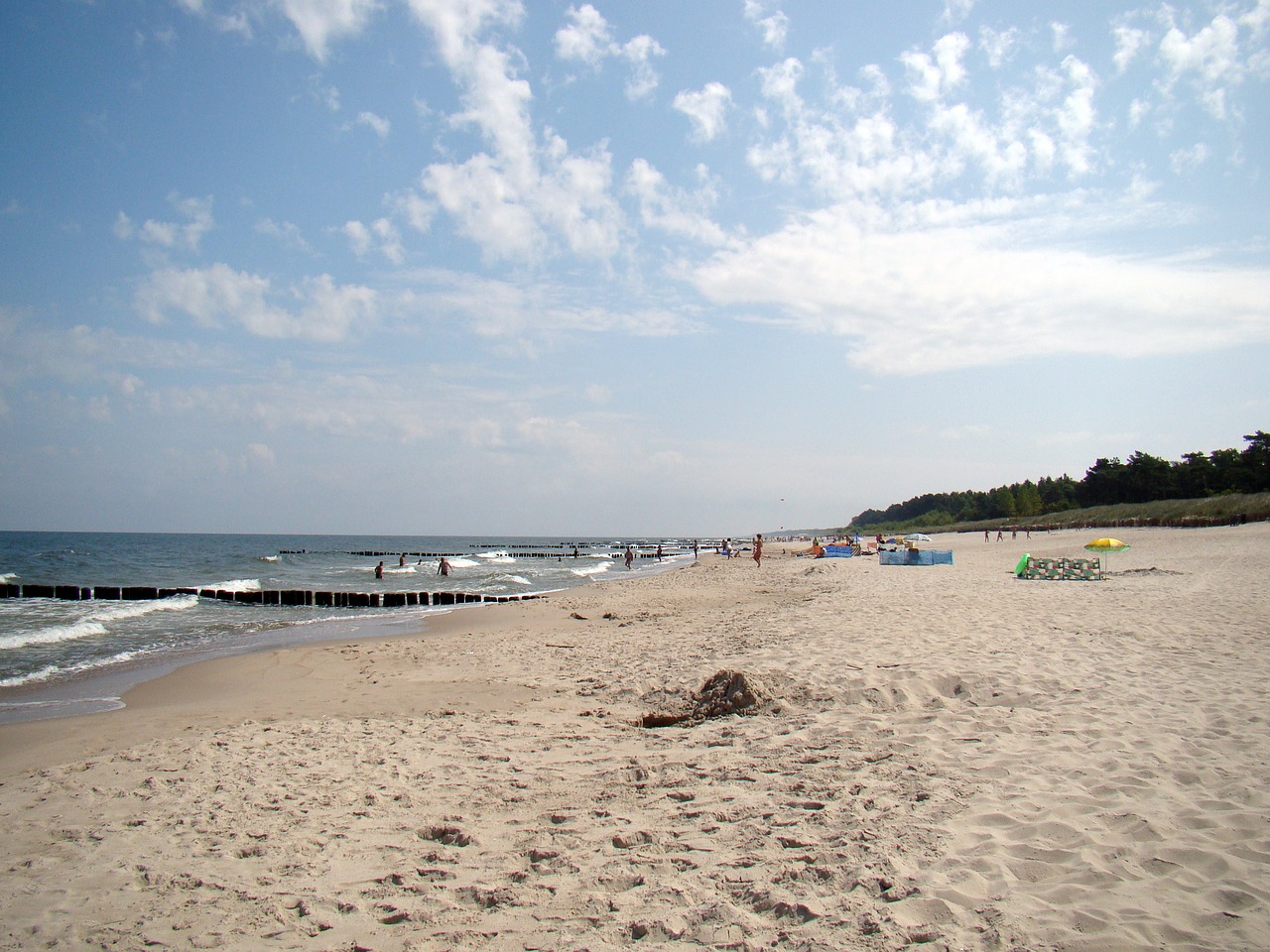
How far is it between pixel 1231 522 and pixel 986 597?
4400 cm

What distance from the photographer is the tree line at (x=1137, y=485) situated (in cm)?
6209

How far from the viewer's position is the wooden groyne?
27188 millimetres

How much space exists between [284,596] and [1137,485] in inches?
3200

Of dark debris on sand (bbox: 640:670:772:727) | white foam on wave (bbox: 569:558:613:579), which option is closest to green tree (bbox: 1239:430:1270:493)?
white foam on wave (bbox: 569:558:613:579)

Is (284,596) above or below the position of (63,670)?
below

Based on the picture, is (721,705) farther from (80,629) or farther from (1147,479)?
(1147,479)

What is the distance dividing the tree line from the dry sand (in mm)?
62872

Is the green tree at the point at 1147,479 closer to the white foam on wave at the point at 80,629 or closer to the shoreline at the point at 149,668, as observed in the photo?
the shoreline at the point at 149,668

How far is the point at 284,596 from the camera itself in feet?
92.9

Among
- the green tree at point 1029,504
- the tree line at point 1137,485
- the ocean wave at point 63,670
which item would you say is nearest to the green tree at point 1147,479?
the tree line at point 1137,485

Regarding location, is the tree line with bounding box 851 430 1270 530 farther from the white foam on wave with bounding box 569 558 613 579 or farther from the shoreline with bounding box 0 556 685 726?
the shoreline with bounding box 0 556 685 726

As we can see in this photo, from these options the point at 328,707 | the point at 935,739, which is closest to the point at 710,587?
the point at 328,707

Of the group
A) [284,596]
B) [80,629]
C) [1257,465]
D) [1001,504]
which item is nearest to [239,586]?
[284,596]

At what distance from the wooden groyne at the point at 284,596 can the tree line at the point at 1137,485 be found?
5940cm
